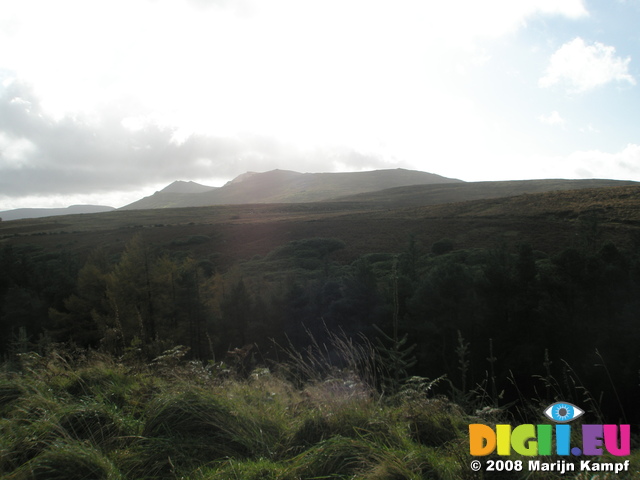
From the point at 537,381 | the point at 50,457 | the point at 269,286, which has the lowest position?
the point at 537,381

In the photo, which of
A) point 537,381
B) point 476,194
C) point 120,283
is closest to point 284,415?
point 537,381

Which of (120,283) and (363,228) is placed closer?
(120,283)

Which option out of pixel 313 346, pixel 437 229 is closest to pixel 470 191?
pixel 437 229

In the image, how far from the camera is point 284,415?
3.61m

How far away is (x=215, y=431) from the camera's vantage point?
331 cm

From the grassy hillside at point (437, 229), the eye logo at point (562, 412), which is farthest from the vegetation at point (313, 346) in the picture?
the grassy hillside at point (437, 229)

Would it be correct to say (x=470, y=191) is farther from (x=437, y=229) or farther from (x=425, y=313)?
(x=425, y=313)

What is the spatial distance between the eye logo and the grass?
45cm

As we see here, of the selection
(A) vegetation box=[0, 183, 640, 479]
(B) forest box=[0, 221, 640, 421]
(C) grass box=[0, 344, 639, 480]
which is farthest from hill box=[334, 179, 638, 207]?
(C) grass box=[0, 344, 639, 480]

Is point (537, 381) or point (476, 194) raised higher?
point (476, 194)

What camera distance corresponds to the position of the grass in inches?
106

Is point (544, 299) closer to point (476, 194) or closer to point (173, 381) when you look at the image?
point (173, 381)

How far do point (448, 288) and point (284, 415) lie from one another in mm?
15592

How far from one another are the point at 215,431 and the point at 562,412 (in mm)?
3020
